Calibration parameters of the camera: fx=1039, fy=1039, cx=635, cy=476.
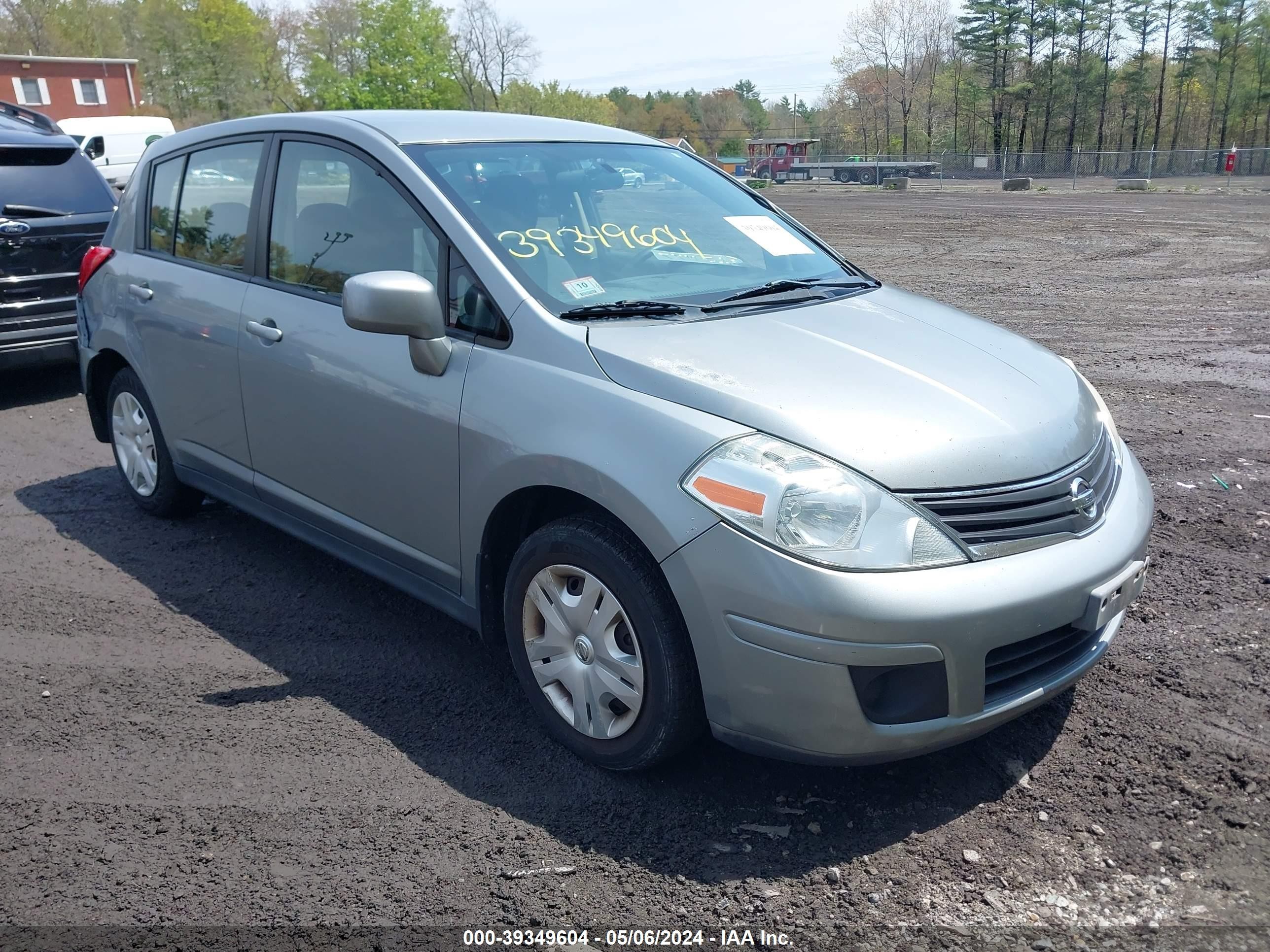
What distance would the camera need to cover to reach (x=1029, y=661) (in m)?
2.75

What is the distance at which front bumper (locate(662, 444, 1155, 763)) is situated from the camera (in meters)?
2.49

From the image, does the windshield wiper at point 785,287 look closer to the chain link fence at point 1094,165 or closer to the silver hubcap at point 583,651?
the silver hubcap at point 583,651

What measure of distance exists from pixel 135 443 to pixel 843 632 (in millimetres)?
4093

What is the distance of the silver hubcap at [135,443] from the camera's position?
5082 mm

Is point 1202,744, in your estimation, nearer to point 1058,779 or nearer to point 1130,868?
point 1058,779

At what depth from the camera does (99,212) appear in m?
7.75

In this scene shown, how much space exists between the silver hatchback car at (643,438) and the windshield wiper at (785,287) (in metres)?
0.02

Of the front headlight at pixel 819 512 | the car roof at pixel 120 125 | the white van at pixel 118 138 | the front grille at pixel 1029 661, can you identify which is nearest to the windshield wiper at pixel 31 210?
the front headlight at pixel 819 512

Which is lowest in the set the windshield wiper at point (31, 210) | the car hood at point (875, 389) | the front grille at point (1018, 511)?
the front grille at point (1018, 511)

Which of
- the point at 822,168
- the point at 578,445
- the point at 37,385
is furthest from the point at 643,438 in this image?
the point at 822,168

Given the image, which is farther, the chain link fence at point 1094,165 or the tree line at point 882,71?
the tree line at point 882,71

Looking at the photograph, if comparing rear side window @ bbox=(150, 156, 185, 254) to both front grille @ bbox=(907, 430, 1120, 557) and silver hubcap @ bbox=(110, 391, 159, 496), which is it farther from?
front grille @ bbox=(907, 430, 1120, 557)

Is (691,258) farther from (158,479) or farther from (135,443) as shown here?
(135,443)

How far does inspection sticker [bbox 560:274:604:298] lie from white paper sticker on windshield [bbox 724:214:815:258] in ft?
2.89
